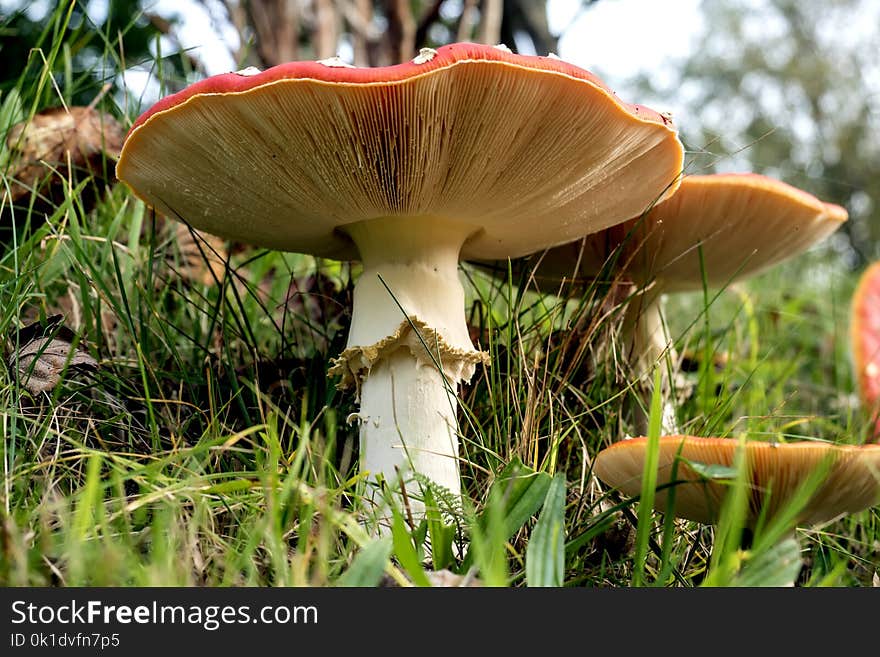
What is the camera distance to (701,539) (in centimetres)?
163

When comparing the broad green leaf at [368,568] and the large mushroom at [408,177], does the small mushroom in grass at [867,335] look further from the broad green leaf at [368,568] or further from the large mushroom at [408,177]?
the broad green leaf at [368,568]

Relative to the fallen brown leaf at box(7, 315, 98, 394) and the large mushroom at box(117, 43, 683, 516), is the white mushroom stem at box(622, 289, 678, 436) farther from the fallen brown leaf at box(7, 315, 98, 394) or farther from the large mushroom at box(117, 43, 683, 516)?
the fallen brown leaf at box(7, 315, 98, 394)

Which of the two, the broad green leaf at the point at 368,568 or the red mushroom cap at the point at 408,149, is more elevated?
the red mushroom cap at the point at 408,149

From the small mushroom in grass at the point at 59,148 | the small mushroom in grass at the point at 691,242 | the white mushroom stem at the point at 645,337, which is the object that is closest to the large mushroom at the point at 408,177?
the small mushroom in grass at the point at 691,242

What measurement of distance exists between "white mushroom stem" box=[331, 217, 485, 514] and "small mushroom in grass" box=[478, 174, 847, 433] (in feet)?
1.30

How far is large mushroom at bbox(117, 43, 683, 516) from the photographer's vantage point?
1.33 metres

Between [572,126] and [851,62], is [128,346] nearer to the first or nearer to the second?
[572,126]

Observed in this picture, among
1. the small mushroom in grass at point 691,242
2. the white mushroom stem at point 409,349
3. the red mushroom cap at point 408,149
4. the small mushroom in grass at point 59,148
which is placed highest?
the small mushroom in grass at point 59,148

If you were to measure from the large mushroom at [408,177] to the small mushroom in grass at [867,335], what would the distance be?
152 centimetres

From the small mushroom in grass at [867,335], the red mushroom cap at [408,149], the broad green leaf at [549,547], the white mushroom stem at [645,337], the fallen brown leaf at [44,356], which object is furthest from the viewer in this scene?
the small mushroom in grass at [867,335]

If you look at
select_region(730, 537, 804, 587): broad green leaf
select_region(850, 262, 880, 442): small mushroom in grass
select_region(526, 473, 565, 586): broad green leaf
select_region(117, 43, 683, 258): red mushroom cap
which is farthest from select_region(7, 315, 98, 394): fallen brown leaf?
select_region(850, 262, 880, 442): small mushroom in grass

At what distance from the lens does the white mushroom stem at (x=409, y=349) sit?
1735mm

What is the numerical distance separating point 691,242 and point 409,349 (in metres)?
0.99
